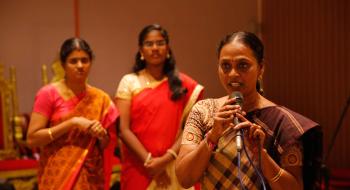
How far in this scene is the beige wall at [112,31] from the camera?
443 centimetres

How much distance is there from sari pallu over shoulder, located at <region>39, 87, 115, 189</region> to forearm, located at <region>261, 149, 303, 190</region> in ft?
4.56

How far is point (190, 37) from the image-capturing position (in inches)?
202

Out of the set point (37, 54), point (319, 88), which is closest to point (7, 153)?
point (37, 54)

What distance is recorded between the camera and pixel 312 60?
482 cm

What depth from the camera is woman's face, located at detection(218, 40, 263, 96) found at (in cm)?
135

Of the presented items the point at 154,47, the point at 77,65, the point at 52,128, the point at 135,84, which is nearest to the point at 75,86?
the point at 77,65

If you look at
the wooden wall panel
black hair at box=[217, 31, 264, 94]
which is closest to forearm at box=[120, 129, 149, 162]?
black hair at box=[217, 31, 264, 94]

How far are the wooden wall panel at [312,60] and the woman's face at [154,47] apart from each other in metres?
2.48

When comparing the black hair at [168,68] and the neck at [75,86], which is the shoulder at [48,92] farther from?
the black hair at [168,68]

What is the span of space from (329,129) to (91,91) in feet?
9.55

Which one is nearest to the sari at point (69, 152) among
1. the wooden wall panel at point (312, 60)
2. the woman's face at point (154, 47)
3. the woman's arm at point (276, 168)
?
the woman's face at point (154, 47)

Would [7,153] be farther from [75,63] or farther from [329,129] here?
[329,129]

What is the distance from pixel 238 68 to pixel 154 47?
4.82ft

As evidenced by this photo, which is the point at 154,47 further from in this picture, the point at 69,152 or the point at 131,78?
the point at 69,152
